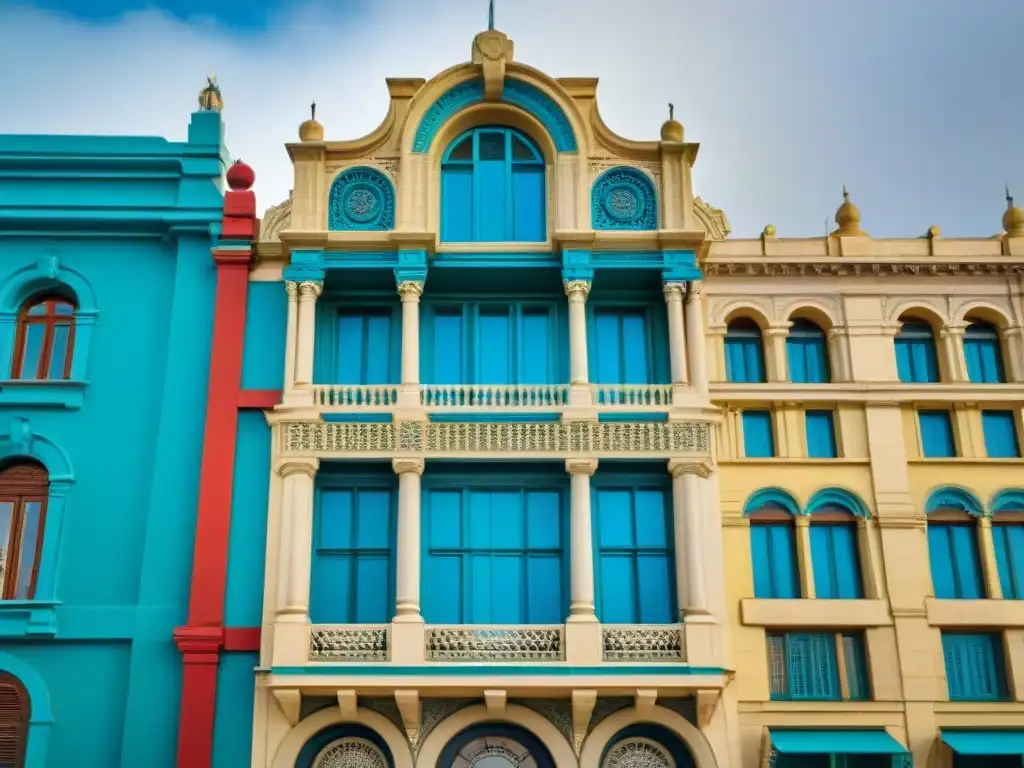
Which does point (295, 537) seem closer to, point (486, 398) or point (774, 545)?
point (486, 398)

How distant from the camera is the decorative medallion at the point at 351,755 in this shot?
786 inches

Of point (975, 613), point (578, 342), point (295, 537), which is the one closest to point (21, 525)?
point (295, 537)

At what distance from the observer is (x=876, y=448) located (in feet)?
72.3

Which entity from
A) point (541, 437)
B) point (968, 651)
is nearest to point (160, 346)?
point (541, 437)

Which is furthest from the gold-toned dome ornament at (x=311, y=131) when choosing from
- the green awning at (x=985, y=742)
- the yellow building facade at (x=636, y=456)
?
the green awning at (x=985, y=742)

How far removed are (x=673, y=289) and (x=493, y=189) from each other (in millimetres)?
4151

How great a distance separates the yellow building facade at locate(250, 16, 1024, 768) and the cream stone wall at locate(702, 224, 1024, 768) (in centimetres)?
5

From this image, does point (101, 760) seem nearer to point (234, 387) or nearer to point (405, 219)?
point (234, 387)

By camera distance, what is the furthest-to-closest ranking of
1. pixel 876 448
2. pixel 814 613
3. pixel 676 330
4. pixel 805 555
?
pixel 876 448
pixel 676 330
pixel 805 555
pixel 814 613

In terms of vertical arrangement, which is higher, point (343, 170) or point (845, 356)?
point (343, 170)

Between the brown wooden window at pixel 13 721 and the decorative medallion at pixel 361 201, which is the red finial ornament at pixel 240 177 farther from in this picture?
the brown wooden window at pixel 13 721

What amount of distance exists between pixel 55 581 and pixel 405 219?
29.9ft

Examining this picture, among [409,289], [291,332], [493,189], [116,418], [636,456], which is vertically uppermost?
[493,189]

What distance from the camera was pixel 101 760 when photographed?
19.8 m
